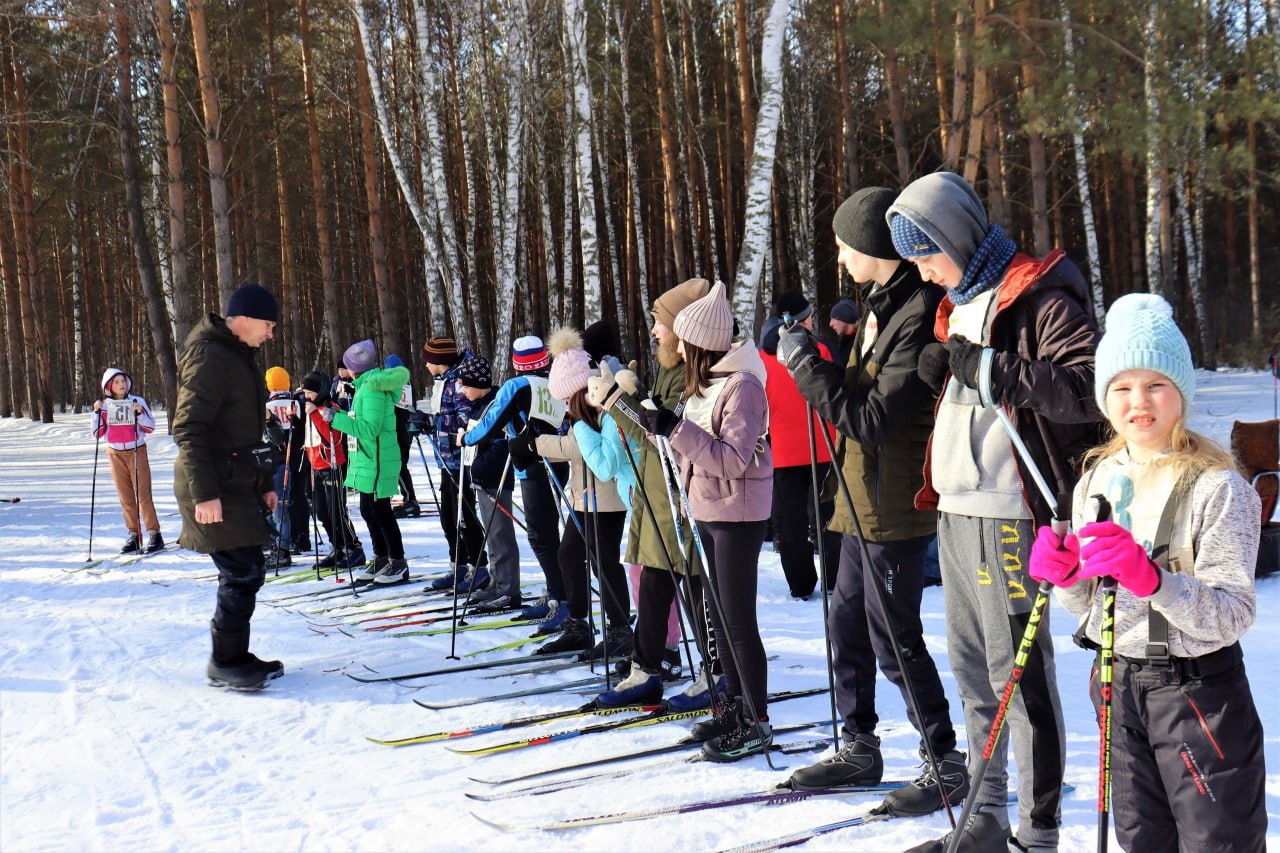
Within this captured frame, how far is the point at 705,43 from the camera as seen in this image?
2419cm

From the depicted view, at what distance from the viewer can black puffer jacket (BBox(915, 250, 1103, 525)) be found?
238 cm

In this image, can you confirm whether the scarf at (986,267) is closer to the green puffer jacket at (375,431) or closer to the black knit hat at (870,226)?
the black knit hat at (870,226)

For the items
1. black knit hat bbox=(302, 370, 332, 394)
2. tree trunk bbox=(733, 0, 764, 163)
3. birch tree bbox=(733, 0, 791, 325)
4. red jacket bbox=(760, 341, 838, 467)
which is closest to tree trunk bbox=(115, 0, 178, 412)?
black knit hat bbox=(302, 370, 332, 394)

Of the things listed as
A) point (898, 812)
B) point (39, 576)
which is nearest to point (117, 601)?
point (39, 576)

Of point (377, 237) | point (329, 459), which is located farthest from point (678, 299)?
point (377, 237)

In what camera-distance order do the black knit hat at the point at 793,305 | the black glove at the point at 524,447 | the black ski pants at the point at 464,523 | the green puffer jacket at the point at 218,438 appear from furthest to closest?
the black ski pants at the point at 464,523, the black knit hat at the point at 793,305, the black glove at the point at 524,447, the green puffer jacket at the point at 218,438

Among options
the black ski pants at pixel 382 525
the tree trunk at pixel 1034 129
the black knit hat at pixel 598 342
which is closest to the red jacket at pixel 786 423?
the black knit hat at pixel 598 342

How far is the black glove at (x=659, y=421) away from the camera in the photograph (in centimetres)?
353

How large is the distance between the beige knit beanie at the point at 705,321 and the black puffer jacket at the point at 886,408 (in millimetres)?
610

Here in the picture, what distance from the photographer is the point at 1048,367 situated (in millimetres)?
2387

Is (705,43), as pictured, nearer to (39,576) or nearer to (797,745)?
(39,576)

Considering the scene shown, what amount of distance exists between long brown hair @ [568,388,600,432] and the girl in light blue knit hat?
2.68 meters

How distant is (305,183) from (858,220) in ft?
80.1

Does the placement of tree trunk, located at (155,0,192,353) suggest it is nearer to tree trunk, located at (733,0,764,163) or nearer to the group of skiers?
tree trunk, located at (733,0,764,163)
